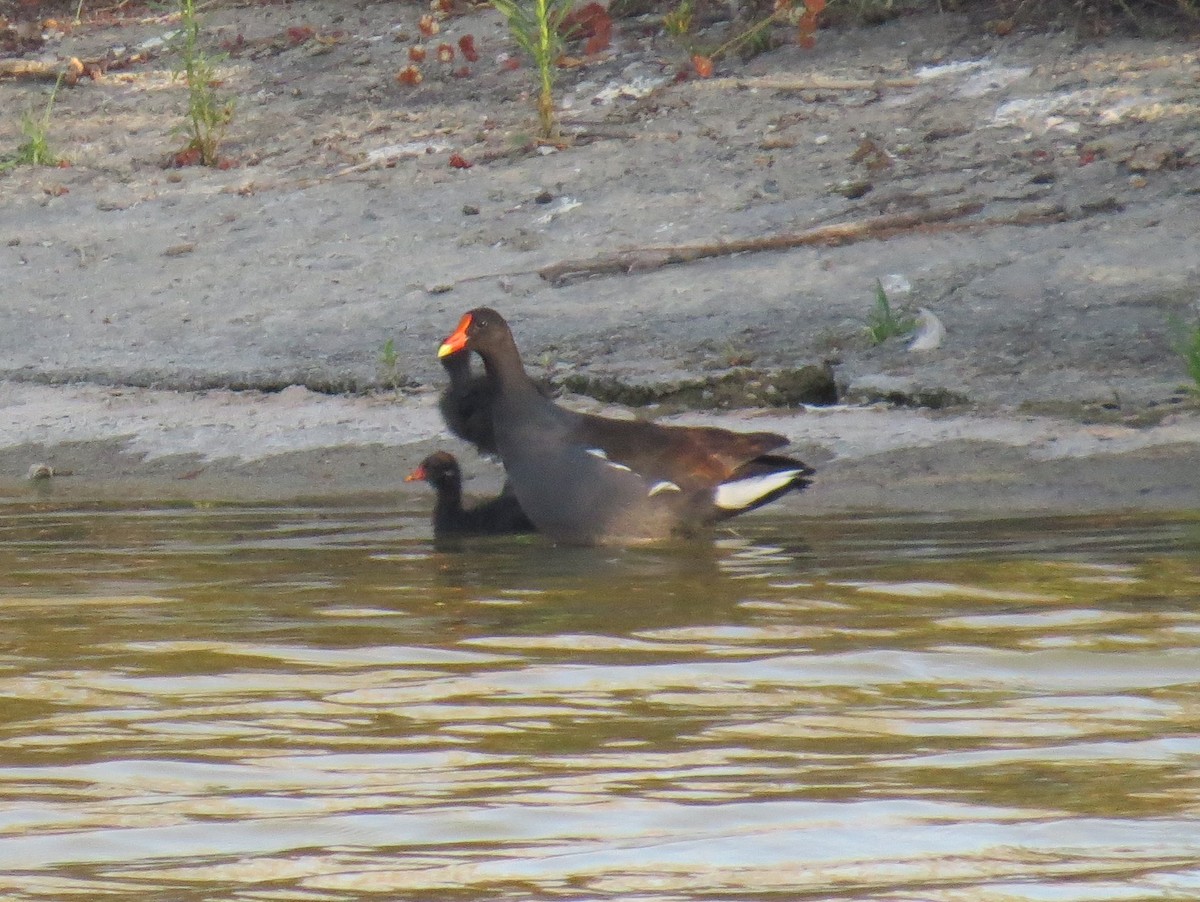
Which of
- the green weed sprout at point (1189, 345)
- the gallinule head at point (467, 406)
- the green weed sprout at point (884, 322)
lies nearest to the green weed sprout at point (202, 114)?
the gallinule head at point (467, 406)

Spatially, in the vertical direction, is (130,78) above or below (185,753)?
above

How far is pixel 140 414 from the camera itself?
30.6 ft

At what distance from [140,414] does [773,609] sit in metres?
4.86

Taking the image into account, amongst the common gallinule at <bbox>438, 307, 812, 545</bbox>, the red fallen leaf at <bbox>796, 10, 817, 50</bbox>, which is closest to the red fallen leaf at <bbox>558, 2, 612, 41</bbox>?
the red fallen leaf at <bbox>796, 10, 817, 50</bbox>

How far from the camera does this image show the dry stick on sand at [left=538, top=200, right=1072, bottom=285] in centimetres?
990

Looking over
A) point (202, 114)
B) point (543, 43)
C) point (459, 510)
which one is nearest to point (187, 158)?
point (202, 114)

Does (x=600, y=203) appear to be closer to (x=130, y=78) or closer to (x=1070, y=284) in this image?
(x=1070, y=284)

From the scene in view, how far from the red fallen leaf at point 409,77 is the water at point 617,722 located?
7053 mm

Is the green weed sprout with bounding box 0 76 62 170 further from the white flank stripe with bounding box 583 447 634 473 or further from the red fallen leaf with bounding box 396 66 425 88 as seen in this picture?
the white flank stripe with bounding box 583 447 634 473

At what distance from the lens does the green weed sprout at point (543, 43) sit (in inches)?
445

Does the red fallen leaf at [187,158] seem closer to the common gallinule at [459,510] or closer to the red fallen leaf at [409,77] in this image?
the red fallen leaf at [409,77]

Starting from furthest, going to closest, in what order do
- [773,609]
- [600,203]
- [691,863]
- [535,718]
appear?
[600,203] → [773,609] → [535,718] → [691,863]

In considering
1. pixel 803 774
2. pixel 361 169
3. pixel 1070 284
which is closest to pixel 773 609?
pixel 803 774

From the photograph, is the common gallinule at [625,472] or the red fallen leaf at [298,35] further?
the red fallen leaf at [298,35]
